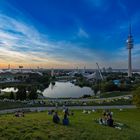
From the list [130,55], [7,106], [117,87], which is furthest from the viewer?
[130,55]

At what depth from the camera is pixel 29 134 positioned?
1430cm

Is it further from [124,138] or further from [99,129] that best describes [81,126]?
[124,138]

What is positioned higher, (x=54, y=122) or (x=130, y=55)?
(x=130, y=55)

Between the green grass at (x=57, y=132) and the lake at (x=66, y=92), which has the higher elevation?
the lake at (x=66, y=92)

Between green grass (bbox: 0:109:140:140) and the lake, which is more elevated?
the lake

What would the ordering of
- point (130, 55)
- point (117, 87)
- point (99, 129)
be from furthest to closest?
point (130, 55)
point (117, 87)
point (99, 129)

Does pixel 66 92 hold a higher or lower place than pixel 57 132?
higher

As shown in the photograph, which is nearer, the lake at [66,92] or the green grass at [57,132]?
the green grass at [57,132]

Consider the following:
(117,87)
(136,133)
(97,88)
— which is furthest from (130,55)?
(136,133)

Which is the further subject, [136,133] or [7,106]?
[7,106]

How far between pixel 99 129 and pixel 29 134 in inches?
172

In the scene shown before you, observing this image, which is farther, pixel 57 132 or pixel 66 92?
pixel 66 92

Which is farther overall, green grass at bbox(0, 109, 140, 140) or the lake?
the lake

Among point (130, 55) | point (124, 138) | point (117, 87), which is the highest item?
point (130, 55)
